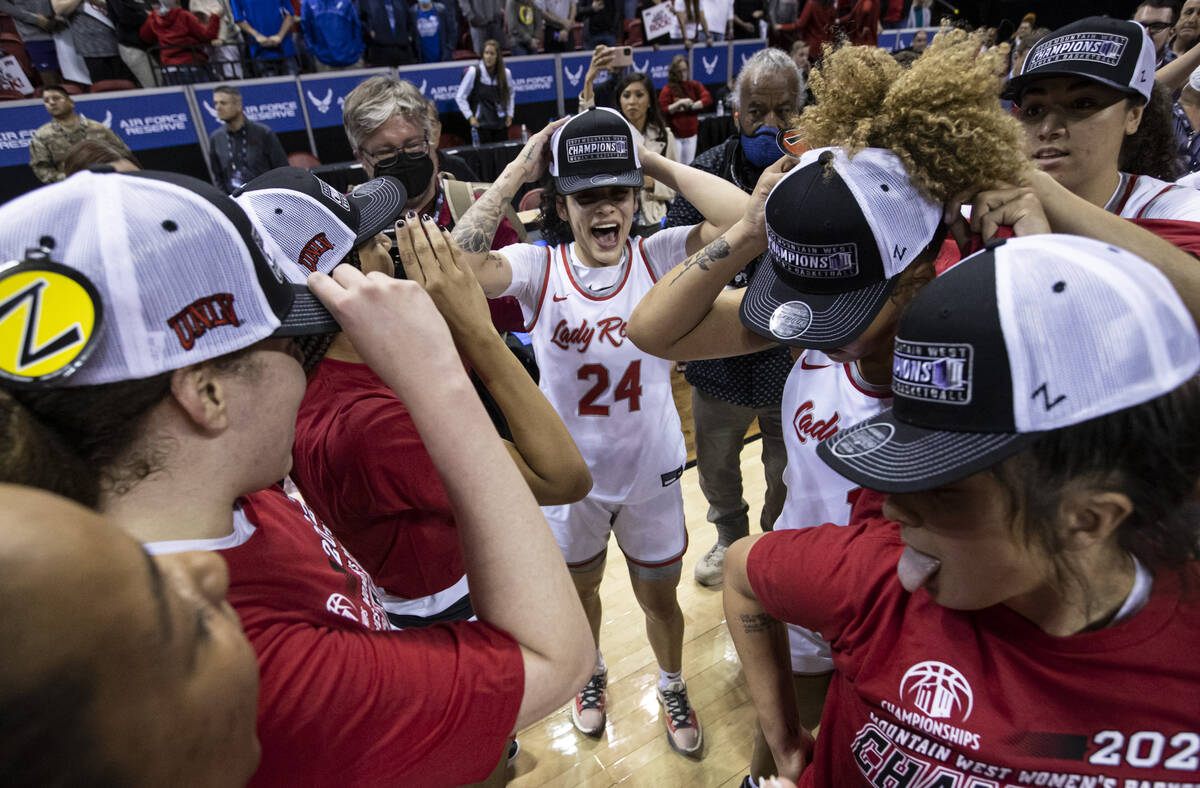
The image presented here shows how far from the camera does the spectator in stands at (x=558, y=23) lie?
10.0m

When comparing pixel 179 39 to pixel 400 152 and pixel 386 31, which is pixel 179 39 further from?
pixel 400 152

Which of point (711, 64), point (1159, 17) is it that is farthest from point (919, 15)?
point (1159, 17)

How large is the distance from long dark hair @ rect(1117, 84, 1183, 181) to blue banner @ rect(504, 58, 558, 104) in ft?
27.0

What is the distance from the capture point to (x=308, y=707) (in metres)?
0.72

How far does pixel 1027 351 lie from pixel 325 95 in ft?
29.3

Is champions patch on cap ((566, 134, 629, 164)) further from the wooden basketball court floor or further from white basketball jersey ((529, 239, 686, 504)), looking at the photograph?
the wooden basketball court floor

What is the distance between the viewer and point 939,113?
1.20m

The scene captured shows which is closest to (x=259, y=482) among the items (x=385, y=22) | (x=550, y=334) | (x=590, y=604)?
(x=550, y=334)

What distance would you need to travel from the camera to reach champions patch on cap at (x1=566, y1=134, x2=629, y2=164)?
2.24 m

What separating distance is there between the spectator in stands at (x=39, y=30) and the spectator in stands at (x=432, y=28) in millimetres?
3880

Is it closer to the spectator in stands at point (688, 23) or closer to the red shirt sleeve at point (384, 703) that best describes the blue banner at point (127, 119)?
the spectator in stands at point (688, 23)

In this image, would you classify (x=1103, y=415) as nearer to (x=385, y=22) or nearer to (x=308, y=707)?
(x=308, y=707)

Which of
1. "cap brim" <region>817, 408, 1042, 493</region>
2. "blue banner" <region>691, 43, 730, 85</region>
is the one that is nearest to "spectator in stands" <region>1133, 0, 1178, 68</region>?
"cap brim" <region>817, 408, 1042, 493</region>

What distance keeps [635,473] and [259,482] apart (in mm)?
1587
